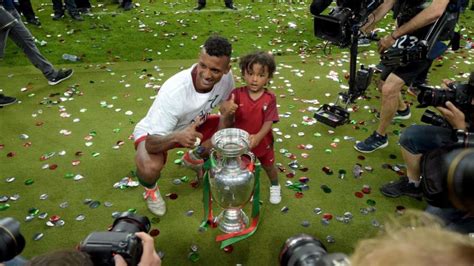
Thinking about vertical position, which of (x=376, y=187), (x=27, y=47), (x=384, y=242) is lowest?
(x=376, y=187)

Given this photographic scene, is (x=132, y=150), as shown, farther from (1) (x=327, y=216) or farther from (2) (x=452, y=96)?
(2) (x=452, y=96)

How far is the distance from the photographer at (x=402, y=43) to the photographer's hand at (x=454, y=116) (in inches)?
30.1

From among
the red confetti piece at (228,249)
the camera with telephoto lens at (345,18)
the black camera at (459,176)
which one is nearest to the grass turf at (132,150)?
the red confetti piece at (228,249)

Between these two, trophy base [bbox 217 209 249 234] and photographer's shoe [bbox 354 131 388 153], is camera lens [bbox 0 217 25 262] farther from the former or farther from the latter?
photographer's shoe [bbox 354 131 388 153]

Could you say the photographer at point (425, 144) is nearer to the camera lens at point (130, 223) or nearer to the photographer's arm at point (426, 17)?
the photographer's arm at point (426, 17)

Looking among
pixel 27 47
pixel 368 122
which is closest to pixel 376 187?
pixel 368 122

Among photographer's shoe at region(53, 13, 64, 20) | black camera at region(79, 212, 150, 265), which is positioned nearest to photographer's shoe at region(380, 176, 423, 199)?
black camera at region(79, 212, 150, 265)

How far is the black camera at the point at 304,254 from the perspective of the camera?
1229mm

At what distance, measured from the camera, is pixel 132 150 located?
3.19 metres

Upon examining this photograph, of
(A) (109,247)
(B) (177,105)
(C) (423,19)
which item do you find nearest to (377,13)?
(C) (423,19)

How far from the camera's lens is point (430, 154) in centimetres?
146

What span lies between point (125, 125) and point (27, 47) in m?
1.56

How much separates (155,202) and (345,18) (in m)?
2.11

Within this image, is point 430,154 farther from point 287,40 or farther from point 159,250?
point 287,40
